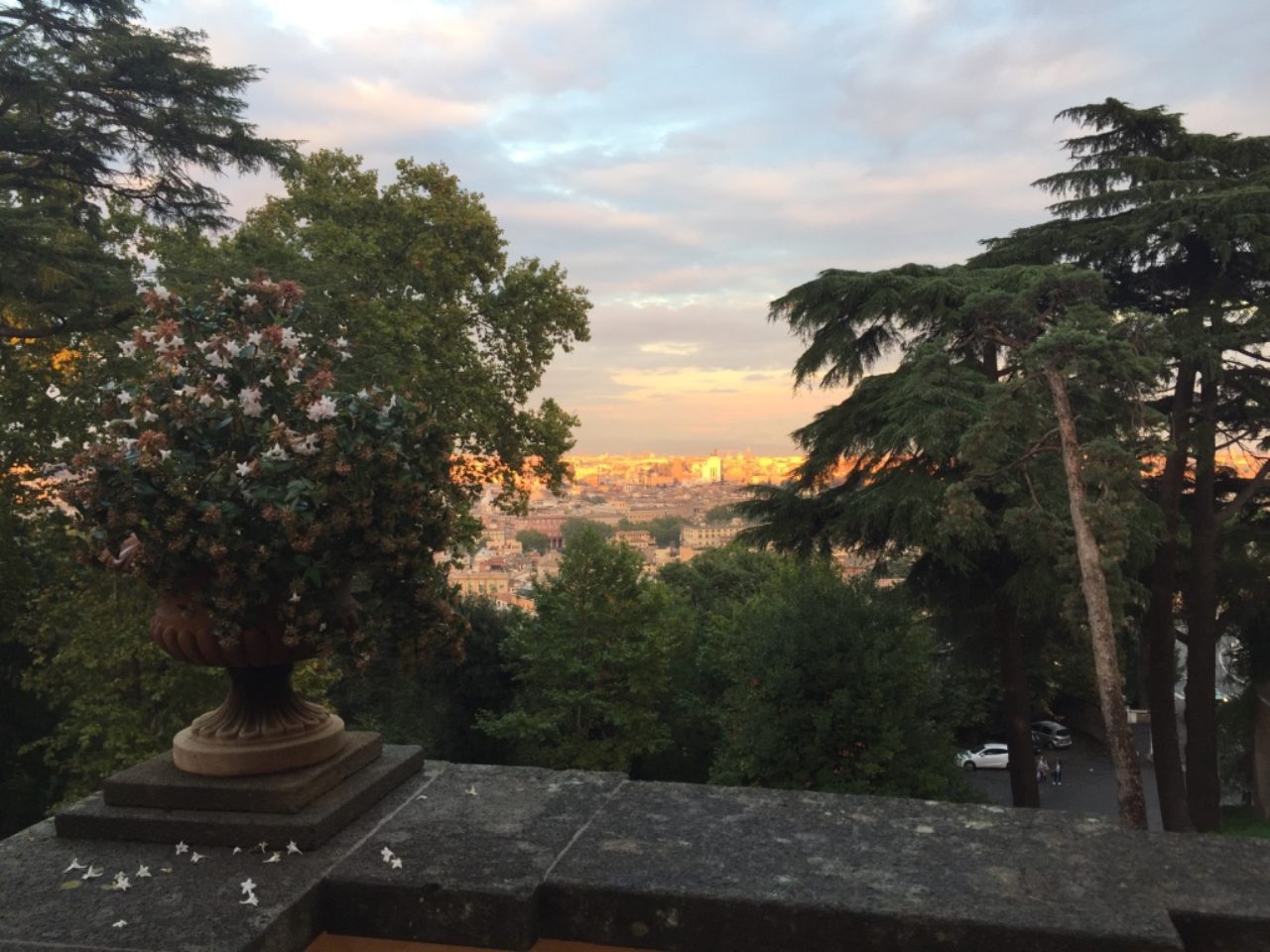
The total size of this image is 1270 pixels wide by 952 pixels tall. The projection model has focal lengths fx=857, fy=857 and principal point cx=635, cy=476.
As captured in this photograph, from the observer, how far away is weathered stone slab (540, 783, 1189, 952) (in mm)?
1690

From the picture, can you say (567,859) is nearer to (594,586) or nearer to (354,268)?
(354,268)

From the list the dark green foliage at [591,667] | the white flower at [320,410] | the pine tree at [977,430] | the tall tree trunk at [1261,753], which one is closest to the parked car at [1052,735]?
the tall tree trunk at [1261,753]

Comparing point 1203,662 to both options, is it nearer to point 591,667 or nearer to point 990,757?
point 591,667

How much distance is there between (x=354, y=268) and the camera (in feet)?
52.0

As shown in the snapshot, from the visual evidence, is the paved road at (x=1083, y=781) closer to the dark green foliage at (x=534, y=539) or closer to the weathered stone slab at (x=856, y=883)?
the weathered stone slab at (x=856, y=883)

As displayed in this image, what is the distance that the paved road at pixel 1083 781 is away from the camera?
81.4 ft

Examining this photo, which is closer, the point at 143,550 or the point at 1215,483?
the point at 143,550

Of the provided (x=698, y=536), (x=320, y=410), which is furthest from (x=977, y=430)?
(x=698, y=536)

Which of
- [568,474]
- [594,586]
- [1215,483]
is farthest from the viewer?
[594,586]

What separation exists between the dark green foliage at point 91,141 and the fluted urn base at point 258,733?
933 cm

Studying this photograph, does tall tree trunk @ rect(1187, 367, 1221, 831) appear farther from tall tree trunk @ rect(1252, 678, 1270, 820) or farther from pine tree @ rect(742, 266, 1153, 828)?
tall tree trunk @ rect(1252, 678, 1270, 820)

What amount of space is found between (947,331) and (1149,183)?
3.97 metres

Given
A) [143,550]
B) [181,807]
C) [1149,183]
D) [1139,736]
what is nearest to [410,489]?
[143,550]

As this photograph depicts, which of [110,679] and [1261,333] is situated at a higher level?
[1261,333]
